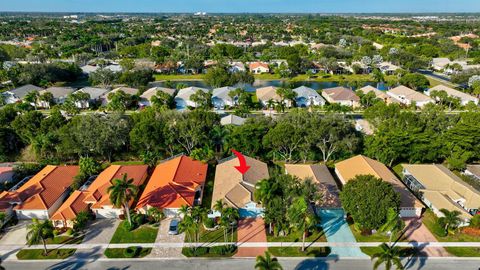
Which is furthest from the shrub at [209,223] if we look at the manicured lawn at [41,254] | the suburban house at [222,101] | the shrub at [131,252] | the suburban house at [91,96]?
the suburban house at [91,96]

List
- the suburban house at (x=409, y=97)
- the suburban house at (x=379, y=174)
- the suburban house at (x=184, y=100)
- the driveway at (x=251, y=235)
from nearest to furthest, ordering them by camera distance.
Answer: the driveway at (x=251, y=235), the suburban house at (x=379, y=174), the suburban house at (x=184, y=100), the suburban house at (x=409, y=97)

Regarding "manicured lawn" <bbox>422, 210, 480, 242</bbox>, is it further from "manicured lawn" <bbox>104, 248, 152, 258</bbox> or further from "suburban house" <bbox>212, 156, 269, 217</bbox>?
"manicured lawn" <bbox>104, 248, 152, 258</bbox>

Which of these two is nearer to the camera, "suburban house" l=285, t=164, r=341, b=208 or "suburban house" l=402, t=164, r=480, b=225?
"suburban house" l=402, t=164, r=480, b=225

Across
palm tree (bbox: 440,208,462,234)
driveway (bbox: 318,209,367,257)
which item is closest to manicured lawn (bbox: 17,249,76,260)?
driveway (bbox: 318,209,367,257)

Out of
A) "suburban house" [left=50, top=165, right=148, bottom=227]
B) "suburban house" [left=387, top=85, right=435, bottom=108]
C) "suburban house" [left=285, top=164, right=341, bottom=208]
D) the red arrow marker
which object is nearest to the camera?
"suburban house" [left=50, top=165, right=148, bottom=227]

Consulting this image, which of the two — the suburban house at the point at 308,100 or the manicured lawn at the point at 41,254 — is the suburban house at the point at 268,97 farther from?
the manicured lawn at the point at 41,254

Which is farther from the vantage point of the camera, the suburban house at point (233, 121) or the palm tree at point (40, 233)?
the suburban house at point (233, 121)

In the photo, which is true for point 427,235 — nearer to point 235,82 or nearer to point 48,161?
point 48,161
